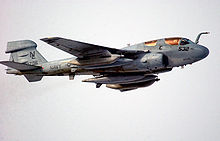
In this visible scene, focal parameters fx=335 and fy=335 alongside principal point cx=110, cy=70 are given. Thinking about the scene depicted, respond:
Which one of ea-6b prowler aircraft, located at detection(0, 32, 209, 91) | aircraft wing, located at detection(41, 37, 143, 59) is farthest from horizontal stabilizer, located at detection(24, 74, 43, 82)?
aircraft wing, located at detection(41, 37, 143, 59)

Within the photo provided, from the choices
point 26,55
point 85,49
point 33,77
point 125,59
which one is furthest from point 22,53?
point 125,59

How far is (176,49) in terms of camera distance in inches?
1017

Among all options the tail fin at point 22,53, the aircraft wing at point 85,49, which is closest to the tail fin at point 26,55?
the tail fin at point 22,53

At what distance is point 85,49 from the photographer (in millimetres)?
25172

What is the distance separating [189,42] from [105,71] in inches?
279

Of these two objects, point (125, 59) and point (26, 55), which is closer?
point (125, 59)

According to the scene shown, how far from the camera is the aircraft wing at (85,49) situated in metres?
24.0

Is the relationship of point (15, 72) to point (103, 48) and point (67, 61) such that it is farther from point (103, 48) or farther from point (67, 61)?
point (103, 48)

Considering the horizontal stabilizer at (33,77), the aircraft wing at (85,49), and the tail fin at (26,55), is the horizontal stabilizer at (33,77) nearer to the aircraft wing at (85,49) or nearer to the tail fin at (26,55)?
the tail fin at (26,55)

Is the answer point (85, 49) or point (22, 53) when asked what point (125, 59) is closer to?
point (85, 49)

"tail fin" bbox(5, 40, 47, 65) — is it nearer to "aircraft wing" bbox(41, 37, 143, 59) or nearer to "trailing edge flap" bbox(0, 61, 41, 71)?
"trailing edge flap" bbox(0, 61, 41, 71)

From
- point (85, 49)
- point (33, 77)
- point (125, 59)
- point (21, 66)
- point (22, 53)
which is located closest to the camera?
point (85, 49)

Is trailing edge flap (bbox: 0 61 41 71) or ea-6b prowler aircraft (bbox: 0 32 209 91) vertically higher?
ea-6b prowler aircraft (bbox: 0 32 209 91)

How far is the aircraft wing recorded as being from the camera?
2400 cm
